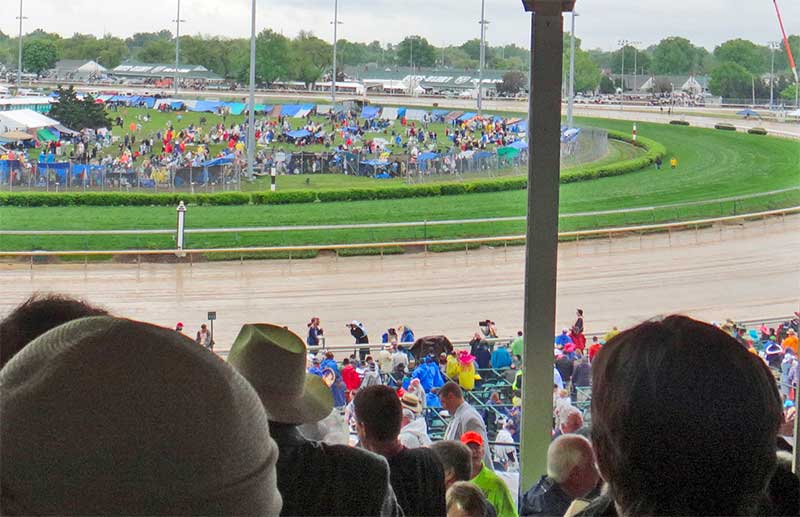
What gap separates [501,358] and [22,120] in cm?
166

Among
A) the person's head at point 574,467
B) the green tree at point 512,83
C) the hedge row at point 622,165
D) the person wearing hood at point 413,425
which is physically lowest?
the person wearing hood at point 413,425

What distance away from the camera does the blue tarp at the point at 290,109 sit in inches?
131

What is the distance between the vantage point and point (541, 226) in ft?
6.66

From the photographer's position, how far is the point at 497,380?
3.20 metres

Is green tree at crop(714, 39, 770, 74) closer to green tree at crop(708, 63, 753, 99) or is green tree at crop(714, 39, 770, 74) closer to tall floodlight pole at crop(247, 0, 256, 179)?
green tree at crop(708, 63, 753, 99)

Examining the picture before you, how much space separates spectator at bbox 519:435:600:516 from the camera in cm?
158

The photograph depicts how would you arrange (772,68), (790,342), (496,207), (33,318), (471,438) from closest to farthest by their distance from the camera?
1. (33,318)
2. (471,438)
3. (772,68)
4. (790,342)
5. (496,207)

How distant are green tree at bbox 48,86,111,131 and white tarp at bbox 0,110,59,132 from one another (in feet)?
0.21

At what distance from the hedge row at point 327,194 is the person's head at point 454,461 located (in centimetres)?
125

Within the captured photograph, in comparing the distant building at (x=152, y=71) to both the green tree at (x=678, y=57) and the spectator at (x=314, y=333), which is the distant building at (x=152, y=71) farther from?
the green tree at (x=678, y=57)

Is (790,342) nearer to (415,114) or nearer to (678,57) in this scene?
(678,57)

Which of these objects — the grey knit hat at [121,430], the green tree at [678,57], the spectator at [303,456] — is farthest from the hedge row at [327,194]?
the grey knit hat at [121,430]

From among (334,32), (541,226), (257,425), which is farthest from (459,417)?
(257,425)

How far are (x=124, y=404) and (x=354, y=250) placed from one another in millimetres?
3481
